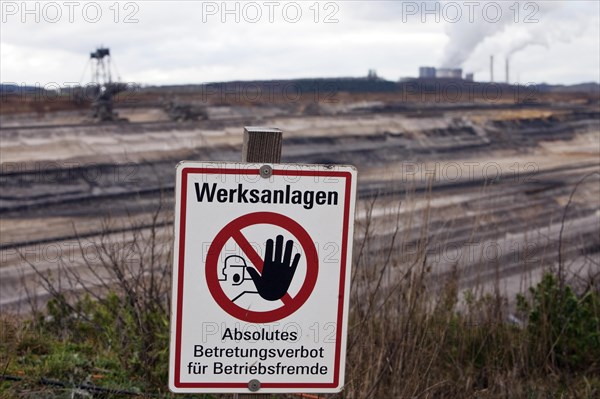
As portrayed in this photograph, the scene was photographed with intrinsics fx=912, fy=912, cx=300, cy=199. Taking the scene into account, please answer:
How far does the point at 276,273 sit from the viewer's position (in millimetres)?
3096

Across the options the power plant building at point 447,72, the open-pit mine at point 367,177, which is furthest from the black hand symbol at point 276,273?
the power plant building at point 447,72

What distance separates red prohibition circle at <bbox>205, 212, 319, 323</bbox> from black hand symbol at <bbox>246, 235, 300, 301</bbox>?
4cm

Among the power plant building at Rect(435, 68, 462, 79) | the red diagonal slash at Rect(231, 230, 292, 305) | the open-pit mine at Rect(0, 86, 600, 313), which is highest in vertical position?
the power plant building at Rect(435, 68, 462, 79)

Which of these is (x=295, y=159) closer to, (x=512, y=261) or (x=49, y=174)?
(x=49, y=174)

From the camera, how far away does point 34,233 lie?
40.9ft

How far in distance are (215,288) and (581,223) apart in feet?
44.5

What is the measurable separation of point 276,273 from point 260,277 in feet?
0.18

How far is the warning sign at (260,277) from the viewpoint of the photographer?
121 inches

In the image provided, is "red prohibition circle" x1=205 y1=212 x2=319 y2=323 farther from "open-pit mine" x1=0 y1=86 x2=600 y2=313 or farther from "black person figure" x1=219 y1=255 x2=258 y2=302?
"open-pit mine" x1=0 y1=86 x2=600 y2=313

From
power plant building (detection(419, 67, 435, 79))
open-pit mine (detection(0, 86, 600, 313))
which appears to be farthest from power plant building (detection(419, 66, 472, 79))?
open-pit mine (detection(0, 86, 600, 313))

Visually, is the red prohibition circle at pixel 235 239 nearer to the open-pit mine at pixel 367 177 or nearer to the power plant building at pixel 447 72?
the open-pit mine at pixel 367 177

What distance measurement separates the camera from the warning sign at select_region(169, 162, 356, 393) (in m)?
3.07

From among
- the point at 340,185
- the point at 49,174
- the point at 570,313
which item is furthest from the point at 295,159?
the point at 340,185

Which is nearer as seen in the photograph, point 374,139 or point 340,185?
point 340,185
